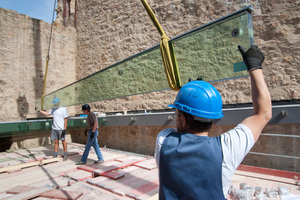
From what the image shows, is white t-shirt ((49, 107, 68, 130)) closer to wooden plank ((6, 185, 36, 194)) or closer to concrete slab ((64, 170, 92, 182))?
concrete slab ((64, 170, 92, 182))

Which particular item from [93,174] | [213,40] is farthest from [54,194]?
[213,40]

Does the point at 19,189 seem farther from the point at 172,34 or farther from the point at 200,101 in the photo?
the point at 172,34

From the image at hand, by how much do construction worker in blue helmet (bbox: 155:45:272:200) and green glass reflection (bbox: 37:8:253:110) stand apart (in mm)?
622

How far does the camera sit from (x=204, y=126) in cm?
107

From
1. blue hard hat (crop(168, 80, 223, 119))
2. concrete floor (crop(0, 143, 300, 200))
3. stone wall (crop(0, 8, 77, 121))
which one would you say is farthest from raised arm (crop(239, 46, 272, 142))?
stone wall (crop(0, 8, 77, 121))

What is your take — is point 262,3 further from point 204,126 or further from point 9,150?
point 9,150

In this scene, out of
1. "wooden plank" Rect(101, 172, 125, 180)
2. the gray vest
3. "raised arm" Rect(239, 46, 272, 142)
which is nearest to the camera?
the gray vest

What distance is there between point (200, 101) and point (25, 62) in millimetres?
9109

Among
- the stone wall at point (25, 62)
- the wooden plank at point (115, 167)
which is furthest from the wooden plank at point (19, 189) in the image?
the stone wall at point (25, 62)

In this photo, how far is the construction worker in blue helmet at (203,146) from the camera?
2.95 ft

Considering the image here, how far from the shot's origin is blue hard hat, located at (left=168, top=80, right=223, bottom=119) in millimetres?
1059

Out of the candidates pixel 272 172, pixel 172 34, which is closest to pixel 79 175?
pixel 272 172

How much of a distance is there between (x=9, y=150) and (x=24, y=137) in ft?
2.20

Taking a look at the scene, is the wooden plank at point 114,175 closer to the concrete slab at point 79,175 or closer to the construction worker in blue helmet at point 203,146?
the concrete slab at point 79,175
